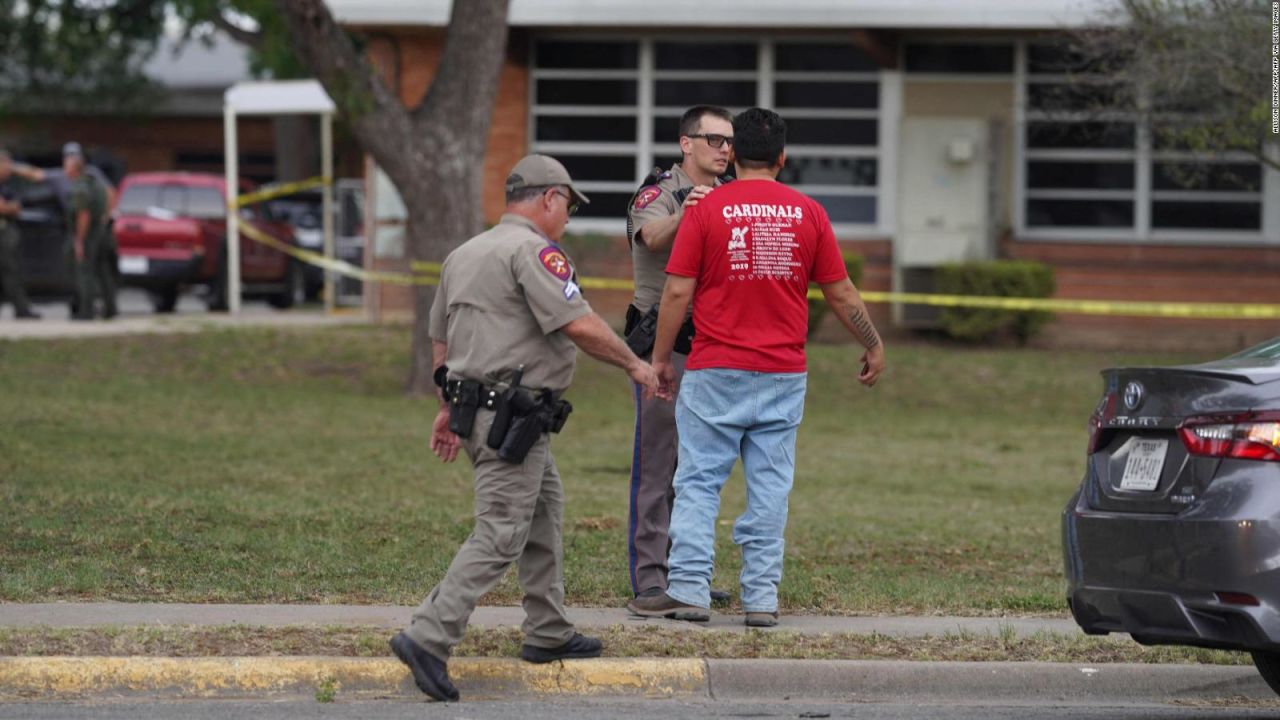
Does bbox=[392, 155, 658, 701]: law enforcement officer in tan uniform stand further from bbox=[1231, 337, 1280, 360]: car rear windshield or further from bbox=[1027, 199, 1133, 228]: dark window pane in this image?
bbox=[1027, 199, 1133, 228]: dark window pane

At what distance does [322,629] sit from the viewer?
Answer: 689 centimetres

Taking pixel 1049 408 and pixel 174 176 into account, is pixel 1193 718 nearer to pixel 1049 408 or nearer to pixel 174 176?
pixel 1049 408

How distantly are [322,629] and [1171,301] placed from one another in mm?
15568

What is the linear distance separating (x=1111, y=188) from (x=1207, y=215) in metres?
1.12

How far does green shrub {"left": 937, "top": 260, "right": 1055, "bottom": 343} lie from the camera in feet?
64.0

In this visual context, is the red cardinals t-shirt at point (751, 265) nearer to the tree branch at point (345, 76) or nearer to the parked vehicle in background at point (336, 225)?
the tree branch at point (345, 76)

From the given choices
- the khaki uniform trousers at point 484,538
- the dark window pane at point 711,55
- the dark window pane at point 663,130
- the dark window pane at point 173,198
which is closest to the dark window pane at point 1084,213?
the dark window pane at point 711,55

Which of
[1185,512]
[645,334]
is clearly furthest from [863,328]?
[1185,512]

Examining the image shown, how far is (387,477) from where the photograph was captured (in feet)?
38.2

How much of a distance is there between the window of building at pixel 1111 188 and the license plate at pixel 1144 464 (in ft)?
49.1

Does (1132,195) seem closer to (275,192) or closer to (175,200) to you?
(275,192)

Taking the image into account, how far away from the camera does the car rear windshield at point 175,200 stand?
24.1 meters

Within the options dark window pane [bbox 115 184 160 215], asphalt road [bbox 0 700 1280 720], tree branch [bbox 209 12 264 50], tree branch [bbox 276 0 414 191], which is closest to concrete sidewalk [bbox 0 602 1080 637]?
asphalt road [bbox 0 700 1280 720]

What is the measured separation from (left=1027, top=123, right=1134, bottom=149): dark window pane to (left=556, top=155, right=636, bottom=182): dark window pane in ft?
15.2
